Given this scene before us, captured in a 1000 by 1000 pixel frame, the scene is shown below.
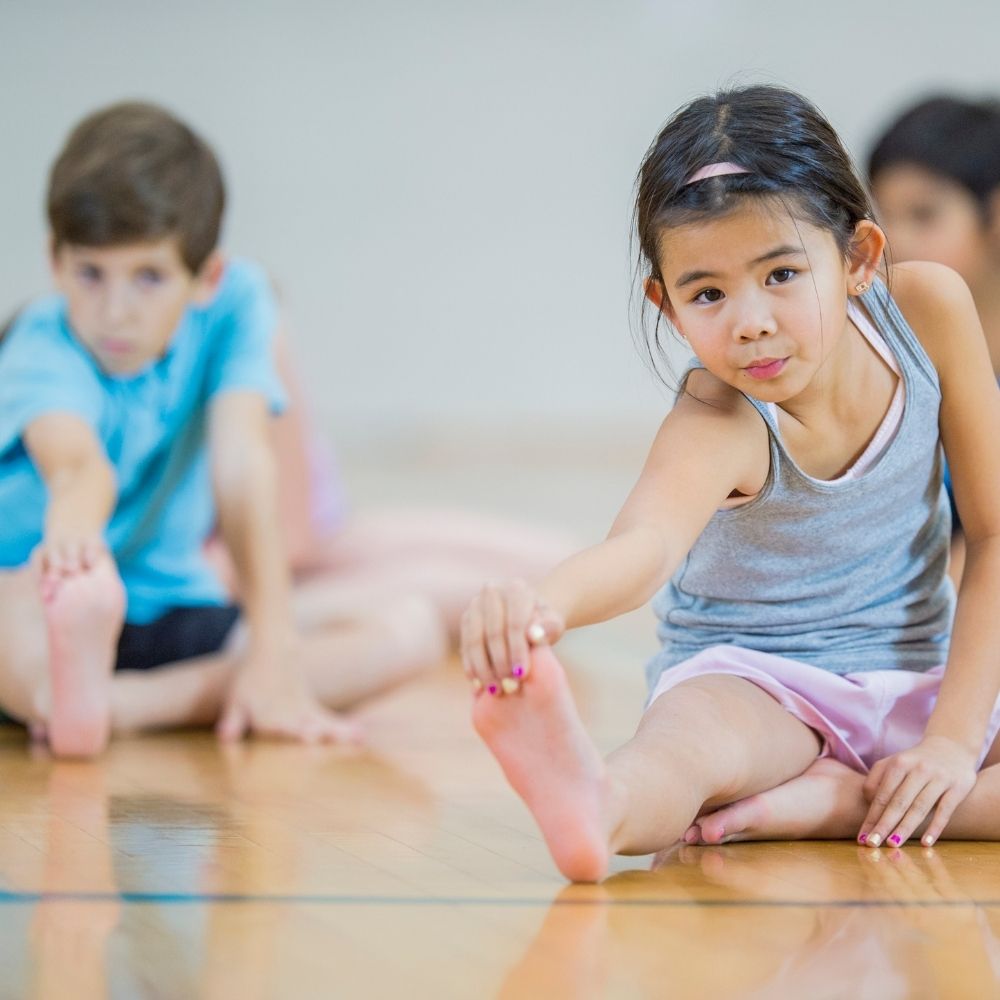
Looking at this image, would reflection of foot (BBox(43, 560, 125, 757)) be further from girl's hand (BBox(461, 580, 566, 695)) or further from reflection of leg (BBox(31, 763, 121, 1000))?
girl's hand (BBox(461, 580, 566, 695))

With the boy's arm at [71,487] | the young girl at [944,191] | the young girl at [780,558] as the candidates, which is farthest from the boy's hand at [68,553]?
the young girl at [944,191]

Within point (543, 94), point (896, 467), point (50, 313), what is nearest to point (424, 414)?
point (543, 94)

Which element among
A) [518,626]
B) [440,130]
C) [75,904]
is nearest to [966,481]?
[518,626]

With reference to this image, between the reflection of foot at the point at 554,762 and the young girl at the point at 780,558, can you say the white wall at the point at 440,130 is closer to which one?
the young girl at the point at 780,558

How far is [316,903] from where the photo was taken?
2.62ft

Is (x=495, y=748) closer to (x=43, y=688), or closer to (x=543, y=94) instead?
(x=43, y=688)

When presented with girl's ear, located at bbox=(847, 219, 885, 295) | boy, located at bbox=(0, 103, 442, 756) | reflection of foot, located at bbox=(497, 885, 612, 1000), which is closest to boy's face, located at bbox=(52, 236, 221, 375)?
boy, located at bbox=(0, 103, 442, 756)

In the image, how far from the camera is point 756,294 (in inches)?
36.3

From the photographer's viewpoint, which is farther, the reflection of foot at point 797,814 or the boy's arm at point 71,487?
the boy's arm at point 71,487

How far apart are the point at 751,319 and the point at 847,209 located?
0.38ft

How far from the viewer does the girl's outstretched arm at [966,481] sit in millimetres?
1018

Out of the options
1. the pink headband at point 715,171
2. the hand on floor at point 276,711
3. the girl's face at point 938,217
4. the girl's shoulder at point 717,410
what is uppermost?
the pink headband at point 715,171

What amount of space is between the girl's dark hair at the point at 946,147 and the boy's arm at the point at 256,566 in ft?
2.35

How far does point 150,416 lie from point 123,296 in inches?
5.1
